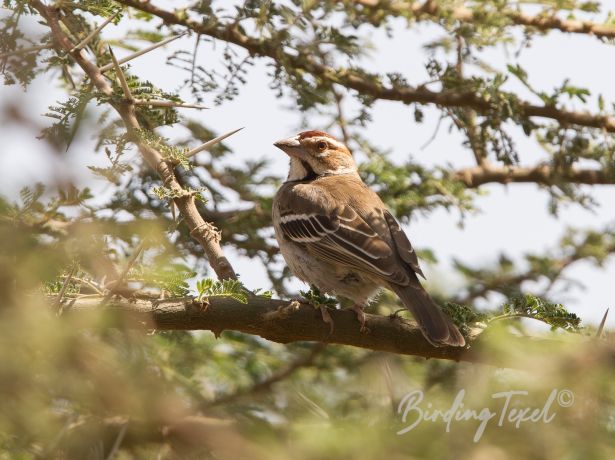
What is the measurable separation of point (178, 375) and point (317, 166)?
2.99m

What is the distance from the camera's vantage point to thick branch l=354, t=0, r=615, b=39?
5.46 metres

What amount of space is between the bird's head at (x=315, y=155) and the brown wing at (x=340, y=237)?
98 centimetres

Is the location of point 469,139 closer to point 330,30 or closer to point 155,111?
point 330,30

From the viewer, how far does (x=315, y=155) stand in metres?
7.26

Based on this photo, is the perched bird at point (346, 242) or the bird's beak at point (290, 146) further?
the bird's beak at point (290, 146)

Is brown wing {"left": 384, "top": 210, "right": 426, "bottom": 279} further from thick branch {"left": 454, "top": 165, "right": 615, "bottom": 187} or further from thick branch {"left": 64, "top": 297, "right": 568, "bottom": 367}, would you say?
thick branch {"left": 64, "top": 297, "right": 568, "bottom": 367}

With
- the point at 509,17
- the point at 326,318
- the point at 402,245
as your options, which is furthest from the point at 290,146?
the point at 326,318

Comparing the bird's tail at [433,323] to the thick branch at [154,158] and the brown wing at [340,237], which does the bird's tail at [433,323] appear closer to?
the brown wing at [340,237]

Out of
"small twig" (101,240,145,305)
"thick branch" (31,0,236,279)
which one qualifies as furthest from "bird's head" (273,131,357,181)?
"small twig" (101,240,145,305)

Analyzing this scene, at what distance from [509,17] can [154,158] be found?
2.70m

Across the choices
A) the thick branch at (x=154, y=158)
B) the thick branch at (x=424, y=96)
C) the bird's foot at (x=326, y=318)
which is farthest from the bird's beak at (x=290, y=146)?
the bird's foot at (x=326, y=318)

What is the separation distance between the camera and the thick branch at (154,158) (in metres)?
4.06

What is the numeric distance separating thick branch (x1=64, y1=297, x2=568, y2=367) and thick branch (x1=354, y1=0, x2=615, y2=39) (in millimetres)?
2061

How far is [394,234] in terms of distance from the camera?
596 centimetres
